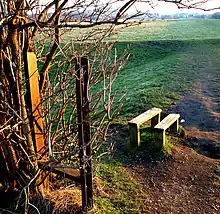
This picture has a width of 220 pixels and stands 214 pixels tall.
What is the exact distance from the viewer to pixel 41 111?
3682 mm

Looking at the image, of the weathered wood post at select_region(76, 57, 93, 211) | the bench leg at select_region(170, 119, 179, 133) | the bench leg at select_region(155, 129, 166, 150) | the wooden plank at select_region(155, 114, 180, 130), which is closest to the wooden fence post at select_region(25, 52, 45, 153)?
the weathered wood post at select_region(76, 57, 93, 211)

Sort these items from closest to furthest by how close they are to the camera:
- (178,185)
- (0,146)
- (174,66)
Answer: (0,146)
(178,185)
(174,66)

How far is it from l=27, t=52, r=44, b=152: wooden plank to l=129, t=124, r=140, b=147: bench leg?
2.23 meters

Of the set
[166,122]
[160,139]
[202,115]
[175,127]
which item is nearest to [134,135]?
[160,139]

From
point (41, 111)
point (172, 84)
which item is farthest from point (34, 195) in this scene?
point (172, 84)

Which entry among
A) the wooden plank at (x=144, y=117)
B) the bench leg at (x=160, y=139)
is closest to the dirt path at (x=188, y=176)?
the bench leg at (x=160, y=139)

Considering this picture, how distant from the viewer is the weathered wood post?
322 centimetres

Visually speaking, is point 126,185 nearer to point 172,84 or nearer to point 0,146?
point 0,146

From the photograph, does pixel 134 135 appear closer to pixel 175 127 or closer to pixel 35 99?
pixel 175 127

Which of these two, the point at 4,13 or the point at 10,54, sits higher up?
the point at 4,13

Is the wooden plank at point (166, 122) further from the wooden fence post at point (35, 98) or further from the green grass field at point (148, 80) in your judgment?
the wooden fence post at point (35, 98)

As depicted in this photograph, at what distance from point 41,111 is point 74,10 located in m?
1.16

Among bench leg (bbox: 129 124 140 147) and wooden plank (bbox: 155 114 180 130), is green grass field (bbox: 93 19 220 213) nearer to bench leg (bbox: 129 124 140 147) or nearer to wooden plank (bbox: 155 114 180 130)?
bench leg (bbox: 129 124 140 147)

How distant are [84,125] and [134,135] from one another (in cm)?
230
